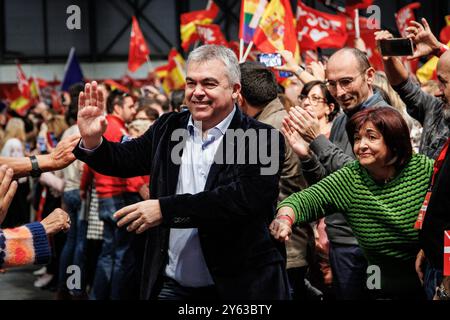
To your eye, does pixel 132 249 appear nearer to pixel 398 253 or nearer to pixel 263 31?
pixel 263 31

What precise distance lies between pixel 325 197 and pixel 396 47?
3.66 feet

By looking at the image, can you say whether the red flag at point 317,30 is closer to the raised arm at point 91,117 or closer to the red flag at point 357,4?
the red flag at point 357,4

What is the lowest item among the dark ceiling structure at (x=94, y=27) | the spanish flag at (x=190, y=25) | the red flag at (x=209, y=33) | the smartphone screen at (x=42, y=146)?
the smartphone screen at (x=42, y=146)

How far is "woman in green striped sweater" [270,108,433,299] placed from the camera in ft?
14.1

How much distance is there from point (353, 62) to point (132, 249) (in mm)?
3170

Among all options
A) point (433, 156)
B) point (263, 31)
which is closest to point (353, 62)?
point (433, 156)

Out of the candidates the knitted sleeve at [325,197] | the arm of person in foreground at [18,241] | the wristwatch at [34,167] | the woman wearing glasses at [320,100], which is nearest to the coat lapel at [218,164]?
the knitted sleeve at [325,197]

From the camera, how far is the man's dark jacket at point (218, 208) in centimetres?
377

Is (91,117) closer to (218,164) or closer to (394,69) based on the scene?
(218,164)

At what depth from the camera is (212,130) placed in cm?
407

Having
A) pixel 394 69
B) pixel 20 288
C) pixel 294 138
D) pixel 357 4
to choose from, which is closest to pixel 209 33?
pixel 357 4

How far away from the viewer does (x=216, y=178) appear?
12.9ft

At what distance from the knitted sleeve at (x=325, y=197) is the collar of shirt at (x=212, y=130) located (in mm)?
495

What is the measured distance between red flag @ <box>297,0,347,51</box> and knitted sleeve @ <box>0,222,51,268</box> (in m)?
6.59
